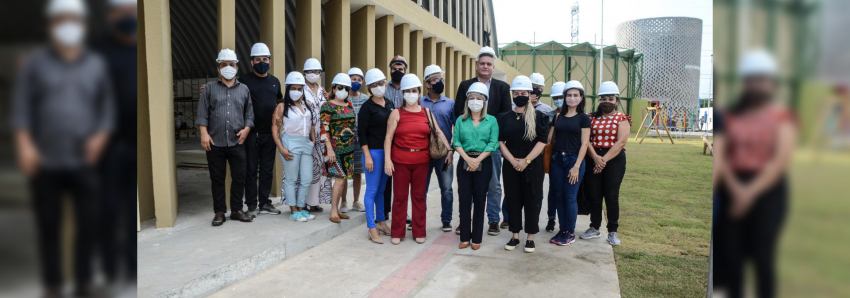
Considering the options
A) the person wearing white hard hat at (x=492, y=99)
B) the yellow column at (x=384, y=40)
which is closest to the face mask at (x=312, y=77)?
the person wearing white hard hat at (x=492, y=99)

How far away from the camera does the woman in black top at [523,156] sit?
4.79 metres

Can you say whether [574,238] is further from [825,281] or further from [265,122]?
[825,281]

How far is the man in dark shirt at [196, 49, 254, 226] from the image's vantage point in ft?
16.4

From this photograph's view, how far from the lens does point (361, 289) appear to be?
3.79 m

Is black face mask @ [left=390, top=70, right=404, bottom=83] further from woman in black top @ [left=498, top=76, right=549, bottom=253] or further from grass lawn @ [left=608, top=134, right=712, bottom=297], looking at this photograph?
grass lawn @ [left=608, top=134, right=712, bottom=297]

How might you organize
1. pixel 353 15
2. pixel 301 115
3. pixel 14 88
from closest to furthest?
pixel 14 88, pixel 301 115, pixel 353 15

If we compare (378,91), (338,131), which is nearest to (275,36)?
(338,131)

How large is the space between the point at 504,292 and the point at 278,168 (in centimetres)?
402

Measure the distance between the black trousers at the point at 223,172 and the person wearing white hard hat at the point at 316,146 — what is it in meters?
0.80

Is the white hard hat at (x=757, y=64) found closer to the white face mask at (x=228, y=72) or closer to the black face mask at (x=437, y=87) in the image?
the black face mask at (x=437, y=87)

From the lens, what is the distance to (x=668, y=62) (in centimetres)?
7331

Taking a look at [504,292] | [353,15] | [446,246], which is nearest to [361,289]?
[504,292]

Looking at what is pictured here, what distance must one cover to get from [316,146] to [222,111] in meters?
1.07

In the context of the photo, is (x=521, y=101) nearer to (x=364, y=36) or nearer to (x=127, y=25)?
(x=127, y=25)
